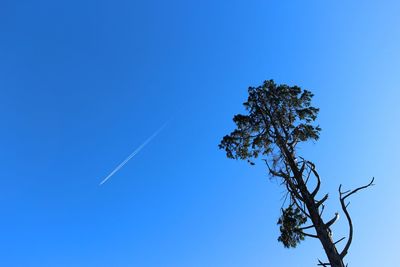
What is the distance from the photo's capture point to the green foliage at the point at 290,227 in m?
15.9

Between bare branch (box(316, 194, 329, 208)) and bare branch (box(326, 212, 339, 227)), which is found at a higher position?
bare branch (box(316, 194, 329, 208))

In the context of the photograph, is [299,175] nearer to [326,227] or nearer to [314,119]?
[326,227]

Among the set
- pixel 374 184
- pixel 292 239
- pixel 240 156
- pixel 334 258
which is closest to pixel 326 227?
pixel 334 258

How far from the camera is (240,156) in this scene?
18.6 m

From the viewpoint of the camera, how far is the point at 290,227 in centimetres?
1611

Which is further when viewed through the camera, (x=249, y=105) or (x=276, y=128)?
(x=249, y=105)

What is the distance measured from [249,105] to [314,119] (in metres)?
3.36

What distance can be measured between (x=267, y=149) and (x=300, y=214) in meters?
3.32

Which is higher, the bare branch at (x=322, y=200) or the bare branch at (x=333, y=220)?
the bare branch at (x=322, y=200)

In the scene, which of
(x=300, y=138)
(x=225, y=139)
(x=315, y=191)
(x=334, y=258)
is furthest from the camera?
(x=225, y=139)

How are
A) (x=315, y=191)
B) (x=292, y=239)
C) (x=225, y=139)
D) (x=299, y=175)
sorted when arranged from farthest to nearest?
(x=225, y=139) → (x=292, y=239) → (x=299, y=175) → (x=315, y=191)

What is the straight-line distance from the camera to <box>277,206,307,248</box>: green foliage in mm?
15945

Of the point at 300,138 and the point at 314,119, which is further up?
the point at 314,119

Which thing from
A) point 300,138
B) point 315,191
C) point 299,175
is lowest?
point 315,191
